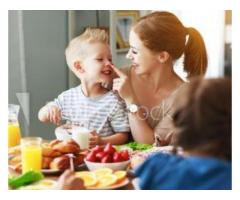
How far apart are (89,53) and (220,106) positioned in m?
0.48

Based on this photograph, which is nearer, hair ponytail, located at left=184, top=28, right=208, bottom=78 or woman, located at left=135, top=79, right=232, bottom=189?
woman, located at left=135, top=79, right=232, bottom=189

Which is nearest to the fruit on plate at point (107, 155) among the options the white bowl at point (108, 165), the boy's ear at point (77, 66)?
the white bowl at point (108, 165)

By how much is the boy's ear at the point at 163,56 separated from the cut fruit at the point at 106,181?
0.42 meters

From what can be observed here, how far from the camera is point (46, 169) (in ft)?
6.14

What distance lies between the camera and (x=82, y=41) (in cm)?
192

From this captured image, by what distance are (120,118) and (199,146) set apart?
1.07ft

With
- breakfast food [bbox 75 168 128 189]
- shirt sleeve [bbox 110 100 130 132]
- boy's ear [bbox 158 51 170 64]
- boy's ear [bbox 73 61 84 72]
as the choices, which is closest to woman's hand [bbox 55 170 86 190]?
breakfast food [bbox 75 168 128 189]

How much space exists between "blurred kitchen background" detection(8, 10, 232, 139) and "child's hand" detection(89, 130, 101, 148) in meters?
0.14

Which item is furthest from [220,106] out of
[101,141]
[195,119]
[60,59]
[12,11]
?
[12,11]

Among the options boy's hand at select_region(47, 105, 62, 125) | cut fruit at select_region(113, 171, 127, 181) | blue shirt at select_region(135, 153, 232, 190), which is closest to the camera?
blue shirt at select_region(135, 153, 232, 190)

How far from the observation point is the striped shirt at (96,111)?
6.39 feet

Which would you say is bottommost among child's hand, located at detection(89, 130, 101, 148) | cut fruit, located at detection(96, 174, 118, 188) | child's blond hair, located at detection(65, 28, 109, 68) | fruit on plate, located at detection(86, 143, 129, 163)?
cut fruit, located at detection(96, 174, 118, 188)

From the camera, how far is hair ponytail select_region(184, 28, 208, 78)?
189 cm

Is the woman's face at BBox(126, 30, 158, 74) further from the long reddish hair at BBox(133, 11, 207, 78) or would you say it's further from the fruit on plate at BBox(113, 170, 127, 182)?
the fruit on plate at BBox(113, 170, 127, 182)
